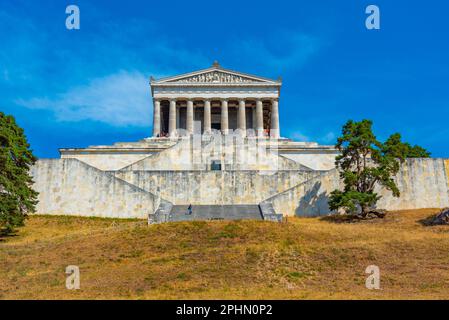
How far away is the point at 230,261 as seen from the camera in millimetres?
25375

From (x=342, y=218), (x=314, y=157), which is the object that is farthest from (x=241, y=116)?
(x=342, y=218)

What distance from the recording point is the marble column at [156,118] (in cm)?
7675

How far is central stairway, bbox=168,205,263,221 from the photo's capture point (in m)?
38.2

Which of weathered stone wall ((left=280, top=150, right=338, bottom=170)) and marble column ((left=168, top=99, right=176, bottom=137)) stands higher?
marble column ((left=168, top=99, right=176, bottom=137))

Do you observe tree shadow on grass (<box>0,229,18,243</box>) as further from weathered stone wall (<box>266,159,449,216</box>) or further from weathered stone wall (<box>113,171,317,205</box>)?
weathered stone wall (<box>266,159,449,216</box>)

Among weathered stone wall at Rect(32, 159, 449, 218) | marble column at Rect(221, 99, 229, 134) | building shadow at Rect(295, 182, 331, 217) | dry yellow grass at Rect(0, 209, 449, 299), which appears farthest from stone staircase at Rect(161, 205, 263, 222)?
marble column at Rect(221, 99, 229, 134)

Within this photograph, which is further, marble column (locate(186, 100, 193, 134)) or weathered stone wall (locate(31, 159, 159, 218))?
marble column (locate(186, 100, 193, 134))

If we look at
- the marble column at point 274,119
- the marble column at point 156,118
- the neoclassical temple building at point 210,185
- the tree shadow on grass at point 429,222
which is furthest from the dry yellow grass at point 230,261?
the marble column at point 156,118

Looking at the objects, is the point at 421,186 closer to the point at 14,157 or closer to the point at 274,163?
the point at 274,163

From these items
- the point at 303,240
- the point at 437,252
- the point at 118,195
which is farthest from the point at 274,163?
the point at 437,252

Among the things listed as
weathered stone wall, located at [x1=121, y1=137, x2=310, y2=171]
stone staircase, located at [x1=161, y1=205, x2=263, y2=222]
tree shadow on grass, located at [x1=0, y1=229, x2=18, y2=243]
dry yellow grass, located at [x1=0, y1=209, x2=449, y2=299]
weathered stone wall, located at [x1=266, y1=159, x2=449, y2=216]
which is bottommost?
dry yellow grass, located at [x1=0, y1=209, x2=449, y2=299]

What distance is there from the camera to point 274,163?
50.7 metres

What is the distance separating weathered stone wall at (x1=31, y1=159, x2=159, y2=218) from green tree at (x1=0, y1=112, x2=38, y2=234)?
4.80 meters

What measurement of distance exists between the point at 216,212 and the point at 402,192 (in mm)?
18091
